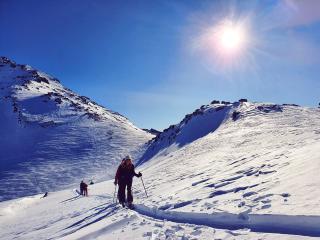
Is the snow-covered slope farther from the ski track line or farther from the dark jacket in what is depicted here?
the ski track line

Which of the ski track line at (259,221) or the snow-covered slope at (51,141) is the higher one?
the snow-covered slope at (51,141)

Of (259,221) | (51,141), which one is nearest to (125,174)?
(259,221)

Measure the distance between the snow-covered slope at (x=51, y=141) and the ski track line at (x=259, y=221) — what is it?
59540 millimetres

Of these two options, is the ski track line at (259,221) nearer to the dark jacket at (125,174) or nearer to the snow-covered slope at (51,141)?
the dark jacket at (125,174)

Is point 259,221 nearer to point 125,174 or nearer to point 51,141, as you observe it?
point 125,174

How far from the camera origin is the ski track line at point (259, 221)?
299 inches

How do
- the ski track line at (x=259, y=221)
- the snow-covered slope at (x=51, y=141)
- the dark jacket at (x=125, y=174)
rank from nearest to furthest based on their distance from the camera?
1. the ski track line at (x=259, y=221)
2. the dark jacket at (x=125, y=174)
3. the snow-covered slope at (x=51, y=141)

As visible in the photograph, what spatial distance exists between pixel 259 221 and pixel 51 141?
92706 millimetres

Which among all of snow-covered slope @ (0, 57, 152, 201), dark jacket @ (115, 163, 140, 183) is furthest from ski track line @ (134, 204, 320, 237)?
snow-covered slope @ (0, 57, 152, 201)

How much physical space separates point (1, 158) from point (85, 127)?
2418cm

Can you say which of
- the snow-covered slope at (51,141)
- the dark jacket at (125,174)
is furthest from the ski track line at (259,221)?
the snow-covered slope at (51,141)

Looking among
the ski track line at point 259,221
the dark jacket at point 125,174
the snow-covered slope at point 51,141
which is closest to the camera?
the ski track line at point 259,221

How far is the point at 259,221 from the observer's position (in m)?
8.67

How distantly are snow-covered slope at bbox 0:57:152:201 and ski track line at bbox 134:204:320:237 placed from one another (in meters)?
59.5
